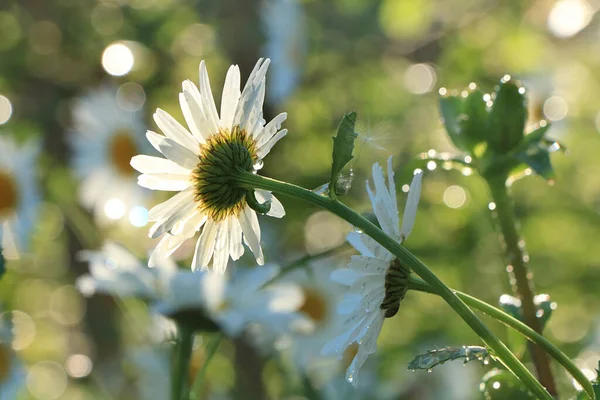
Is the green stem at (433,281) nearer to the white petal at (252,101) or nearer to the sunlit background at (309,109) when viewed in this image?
the white petal at (252,101)

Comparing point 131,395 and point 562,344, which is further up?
point 562,344

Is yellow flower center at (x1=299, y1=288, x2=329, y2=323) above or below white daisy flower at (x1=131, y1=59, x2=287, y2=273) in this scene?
above

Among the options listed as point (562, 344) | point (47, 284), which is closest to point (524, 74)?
point (562, 344)

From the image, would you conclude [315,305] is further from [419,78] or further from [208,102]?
[208,102]

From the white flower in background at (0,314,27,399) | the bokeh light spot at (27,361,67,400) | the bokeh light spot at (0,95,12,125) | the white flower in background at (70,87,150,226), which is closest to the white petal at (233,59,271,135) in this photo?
the white flower in background at (0,314,27,399)

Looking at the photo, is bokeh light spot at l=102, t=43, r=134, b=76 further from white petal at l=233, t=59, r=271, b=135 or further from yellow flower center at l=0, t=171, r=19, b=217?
white petal at l=233, t=59, r=271, b=135

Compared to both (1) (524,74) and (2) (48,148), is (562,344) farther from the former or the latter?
(2) (48,148)
